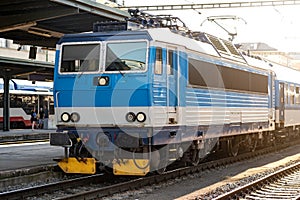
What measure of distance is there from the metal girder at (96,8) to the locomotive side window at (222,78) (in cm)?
412

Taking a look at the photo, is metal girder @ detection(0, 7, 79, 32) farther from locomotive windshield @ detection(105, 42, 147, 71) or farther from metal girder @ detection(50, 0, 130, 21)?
locomotive windshield @ detection(105, 42, 147, 71)

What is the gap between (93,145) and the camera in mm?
11625

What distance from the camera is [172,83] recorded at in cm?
1201

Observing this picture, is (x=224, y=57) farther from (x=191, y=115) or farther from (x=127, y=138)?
(x=127, y=138)

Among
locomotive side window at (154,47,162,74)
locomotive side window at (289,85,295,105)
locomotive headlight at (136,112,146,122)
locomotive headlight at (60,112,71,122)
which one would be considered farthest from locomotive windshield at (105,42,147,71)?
locomotive side window at (289,85,295,105)

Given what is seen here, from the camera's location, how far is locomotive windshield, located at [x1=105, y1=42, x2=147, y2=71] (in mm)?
11516

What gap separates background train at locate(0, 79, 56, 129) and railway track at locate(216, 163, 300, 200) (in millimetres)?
26833

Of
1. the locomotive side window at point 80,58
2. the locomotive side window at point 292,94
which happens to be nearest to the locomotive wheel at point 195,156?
the locomotive side window at point 80,58

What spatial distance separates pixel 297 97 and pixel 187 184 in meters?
14.0

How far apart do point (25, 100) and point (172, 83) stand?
94.6ft

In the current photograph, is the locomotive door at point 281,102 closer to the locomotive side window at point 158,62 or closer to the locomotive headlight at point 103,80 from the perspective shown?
the locomotive side window at point 158,62

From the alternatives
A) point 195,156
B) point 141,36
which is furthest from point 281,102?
point 141,36

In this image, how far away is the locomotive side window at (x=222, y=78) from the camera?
12.9 m

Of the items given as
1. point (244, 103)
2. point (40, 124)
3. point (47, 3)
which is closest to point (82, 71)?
point (47, 3)
